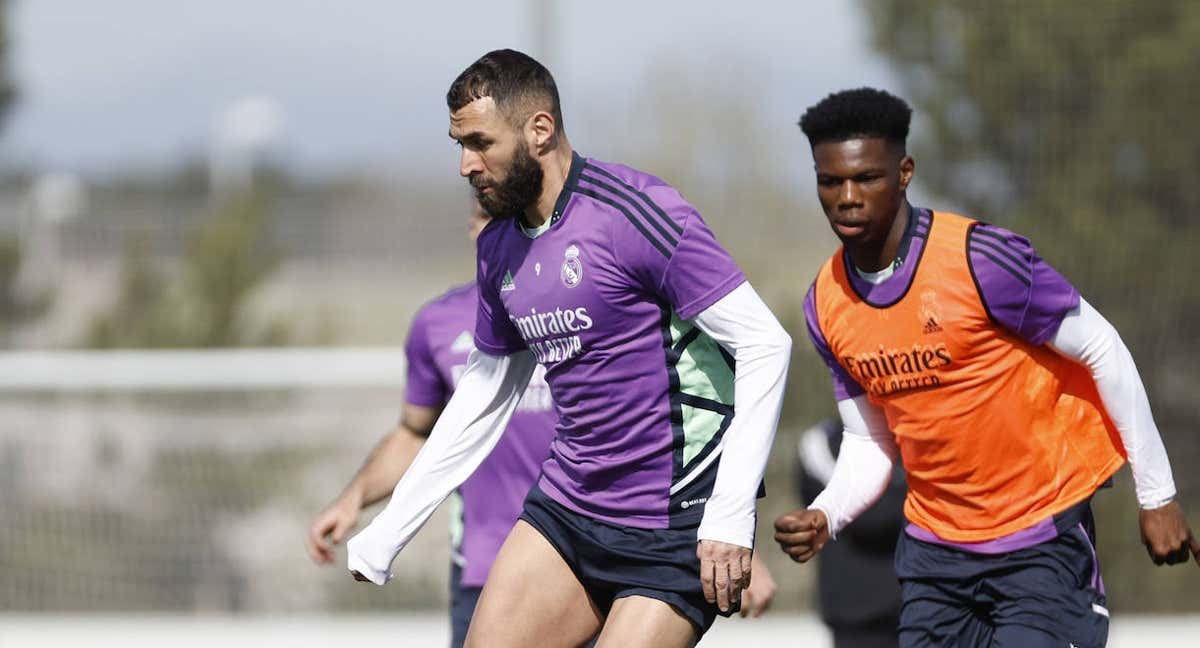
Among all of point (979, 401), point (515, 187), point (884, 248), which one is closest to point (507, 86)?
point (515, 187)

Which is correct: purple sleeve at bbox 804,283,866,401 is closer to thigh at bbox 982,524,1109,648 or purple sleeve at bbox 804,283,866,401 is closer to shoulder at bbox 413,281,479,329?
thigh at bbox 982,524,1109,648

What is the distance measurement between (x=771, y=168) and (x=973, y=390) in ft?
19.3

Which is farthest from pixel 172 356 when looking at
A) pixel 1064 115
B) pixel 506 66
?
pixel 506 66

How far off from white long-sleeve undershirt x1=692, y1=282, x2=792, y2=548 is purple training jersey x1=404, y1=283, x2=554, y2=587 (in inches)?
60.7

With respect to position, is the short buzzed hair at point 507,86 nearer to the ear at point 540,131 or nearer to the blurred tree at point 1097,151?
the ear at point 540,131

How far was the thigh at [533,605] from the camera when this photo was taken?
154 inches

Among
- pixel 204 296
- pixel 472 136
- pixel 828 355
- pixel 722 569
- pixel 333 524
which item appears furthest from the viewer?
pixel 204 296

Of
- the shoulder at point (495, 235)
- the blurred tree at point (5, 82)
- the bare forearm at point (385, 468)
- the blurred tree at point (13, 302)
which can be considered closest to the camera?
the shoulder at point (495, 235)

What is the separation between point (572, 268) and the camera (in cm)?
385

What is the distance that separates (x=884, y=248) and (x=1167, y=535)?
3.36 ft

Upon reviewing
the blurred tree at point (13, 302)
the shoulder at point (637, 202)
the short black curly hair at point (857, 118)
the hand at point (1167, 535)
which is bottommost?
the blurred tree at point (13, 302)

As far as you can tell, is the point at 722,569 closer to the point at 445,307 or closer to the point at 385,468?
the point at 385,468

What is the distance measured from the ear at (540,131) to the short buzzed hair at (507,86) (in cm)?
2

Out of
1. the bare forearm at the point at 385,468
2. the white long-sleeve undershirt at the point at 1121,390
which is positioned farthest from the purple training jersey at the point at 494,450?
the white long-sleeve undershirt at the point at 1121,390
